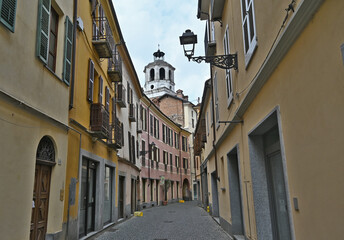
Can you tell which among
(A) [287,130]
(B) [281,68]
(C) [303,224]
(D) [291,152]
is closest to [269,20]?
(B) [281,68]

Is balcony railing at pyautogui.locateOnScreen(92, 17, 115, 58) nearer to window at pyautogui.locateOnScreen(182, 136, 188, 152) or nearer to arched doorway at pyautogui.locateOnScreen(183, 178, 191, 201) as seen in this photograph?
window at pyautogui.locateOnScreen(182, 136, 188, 152)

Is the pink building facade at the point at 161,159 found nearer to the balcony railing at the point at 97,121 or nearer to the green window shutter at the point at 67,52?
the balcony railing at the point at 97,121

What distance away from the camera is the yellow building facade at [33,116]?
538 centimetres

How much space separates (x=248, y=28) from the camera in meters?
6.25

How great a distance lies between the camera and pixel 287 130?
4.24 m

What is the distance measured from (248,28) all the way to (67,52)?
4943mm

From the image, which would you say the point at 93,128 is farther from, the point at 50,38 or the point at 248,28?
the point at 248,28

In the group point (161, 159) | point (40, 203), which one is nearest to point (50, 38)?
point (40, 203)

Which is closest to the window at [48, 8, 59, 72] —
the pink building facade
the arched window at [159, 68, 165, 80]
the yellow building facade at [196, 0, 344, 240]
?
the yellow building facade at [196, 0, 344, 240]

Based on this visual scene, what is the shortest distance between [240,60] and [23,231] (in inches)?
230

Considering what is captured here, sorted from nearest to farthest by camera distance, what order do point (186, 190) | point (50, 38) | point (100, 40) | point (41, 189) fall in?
point (41, 189)
point (50, 38)
point (100, 40)
point (186, 190)

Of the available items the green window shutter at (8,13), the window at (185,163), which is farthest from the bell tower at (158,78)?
the green window shutter at (8,13)

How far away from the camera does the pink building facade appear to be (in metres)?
26.3

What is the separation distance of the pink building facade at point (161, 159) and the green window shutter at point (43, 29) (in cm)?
1708
